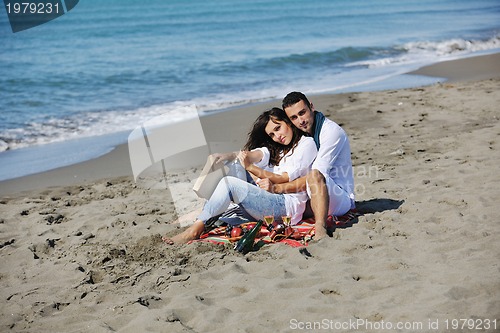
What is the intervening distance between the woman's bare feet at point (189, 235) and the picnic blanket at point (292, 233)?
55mm

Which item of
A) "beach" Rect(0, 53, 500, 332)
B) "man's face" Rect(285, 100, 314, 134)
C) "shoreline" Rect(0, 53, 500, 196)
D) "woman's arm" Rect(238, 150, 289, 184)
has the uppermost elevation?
"man's face" Rect(285, 100, 314, 134)

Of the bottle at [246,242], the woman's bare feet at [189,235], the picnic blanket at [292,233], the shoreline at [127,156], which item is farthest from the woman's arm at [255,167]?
the shoreline at [127,156]

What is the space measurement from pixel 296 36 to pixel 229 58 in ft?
20.1

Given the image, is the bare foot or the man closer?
the man

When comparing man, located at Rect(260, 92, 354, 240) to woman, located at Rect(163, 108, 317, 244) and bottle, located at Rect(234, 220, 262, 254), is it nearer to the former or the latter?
woman, located at Rect(163, 108, 317, 244)

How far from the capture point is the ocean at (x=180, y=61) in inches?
434

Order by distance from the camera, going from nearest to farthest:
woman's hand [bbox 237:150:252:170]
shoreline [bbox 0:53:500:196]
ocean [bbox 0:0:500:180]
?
woman's hand [bbox 237:150:252:170], shoreline [bbox 0:53:500:196], ocean [bbox 0:0:500:180]

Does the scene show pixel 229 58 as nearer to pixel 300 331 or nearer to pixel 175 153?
pixel 175 153

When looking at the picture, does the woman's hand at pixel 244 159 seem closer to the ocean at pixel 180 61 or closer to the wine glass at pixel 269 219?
the wine glass at pixel 269 219

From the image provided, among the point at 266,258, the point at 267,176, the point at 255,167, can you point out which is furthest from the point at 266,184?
the point at 266,258

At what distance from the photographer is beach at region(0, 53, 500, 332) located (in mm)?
3770

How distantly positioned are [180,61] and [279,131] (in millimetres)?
13600

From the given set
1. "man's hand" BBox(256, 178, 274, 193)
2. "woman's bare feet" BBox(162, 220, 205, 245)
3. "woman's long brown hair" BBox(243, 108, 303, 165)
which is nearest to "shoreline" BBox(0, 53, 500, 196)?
"woman's long brown hair" BBox(243, 108, 303, 165)

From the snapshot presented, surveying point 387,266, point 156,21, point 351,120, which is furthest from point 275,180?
point 156,21
